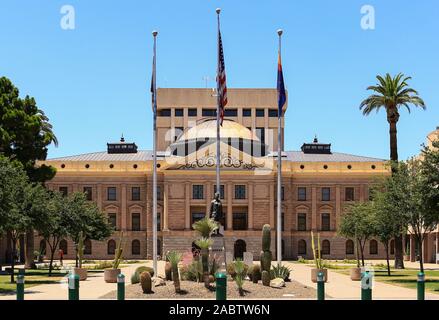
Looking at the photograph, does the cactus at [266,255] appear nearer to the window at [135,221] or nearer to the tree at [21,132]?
the tree at [21,132]

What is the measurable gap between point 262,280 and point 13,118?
96.0 ft

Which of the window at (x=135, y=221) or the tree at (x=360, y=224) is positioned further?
the window at (x=135, y=221)

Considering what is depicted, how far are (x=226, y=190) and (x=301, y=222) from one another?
1160 cm

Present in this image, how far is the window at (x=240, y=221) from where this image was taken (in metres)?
97.1

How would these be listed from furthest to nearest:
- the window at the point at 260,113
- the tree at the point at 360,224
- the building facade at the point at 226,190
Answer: the window at the point at 260,113 → the building facade at the point at 226,190 → the tree at the point at 360,224

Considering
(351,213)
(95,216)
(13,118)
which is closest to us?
(13,118)

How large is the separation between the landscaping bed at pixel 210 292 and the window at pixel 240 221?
61.4 metres

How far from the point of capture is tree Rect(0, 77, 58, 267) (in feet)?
190

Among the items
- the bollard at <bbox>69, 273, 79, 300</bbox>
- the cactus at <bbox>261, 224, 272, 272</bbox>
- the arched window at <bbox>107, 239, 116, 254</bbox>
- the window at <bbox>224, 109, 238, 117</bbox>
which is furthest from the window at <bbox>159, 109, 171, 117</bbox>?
the bollard at <bbox>69, 273, 79, 300</bbox>

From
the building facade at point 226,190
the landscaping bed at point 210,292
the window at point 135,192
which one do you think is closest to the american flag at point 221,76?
the landscaping bed at point 210,292
